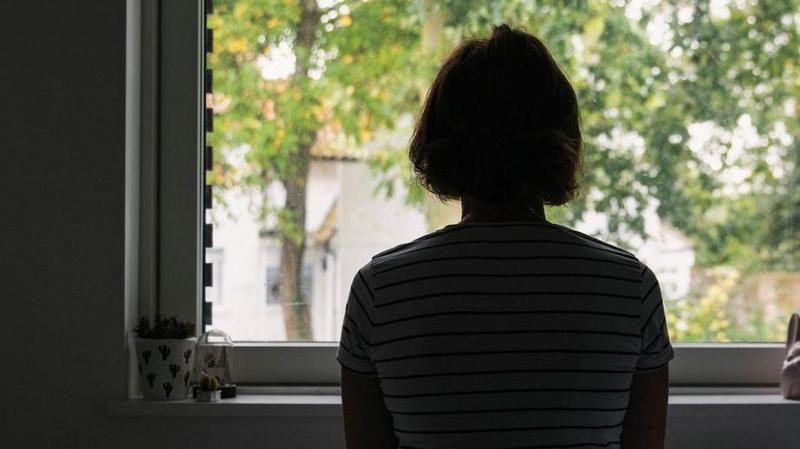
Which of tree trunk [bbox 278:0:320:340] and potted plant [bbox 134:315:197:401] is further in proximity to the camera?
tree trunk [bbox 278:0:320:340]

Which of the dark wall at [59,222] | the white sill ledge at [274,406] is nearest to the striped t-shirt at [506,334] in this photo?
the white sill ledge at [274,406]

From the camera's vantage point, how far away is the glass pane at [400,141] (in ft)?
6.11

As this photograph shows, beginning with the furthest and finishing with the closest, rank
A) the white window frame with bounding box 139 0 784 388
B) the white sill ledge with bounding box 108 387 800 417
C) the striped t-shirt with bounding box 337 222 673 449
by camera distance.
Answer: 1. the white window frame with bounding box 139 0 784 388
2. the white sill ledge with bounding box 108 387 800 417
3. the striped t-shirt with bounding box 337 222 673 449

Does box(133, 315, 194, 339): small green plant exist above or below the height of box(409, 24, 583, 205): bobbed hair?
below

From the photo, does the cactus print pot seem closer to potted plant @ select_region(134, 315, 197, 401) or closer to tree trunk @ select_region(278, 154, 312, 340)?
potted plant @ select_region(134, 315, 197, 401)

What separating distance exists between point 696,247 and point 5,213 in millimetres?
1245

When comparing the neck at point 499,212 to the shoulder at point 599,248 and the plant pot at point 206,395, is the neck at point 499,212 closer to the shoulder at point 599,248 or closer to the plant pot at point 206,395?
the shoulder at point 599,248

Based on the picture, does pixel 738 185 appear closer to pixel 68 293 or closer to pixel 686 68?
pixel 686 68

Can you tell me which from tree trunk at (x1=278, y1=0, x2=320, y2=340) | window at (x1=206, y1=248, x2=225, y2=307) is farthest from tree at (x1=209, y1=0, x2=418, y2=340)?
window at (x1=206, y1=248, x2=225, y2=307)

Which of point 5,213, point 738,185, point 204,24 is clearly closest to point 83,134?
point 5,213

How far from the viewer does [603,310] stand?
954 mm

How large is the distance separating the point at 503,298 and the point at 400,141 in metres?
0.96

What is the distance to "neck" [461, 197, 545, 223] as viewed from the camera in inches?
39.0

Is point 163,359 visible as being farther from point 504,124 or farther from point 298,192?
point 504,124
